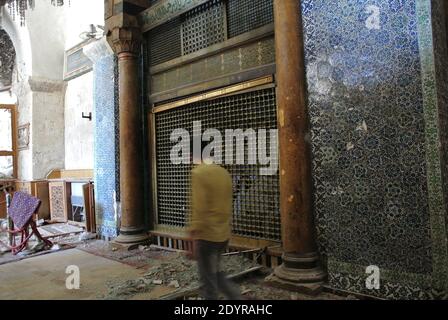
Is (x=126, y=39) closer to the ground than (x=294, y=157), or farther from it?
farther from it

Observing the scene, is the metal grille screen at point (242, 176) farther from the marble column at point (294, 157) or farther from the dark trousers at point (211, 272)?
the dark trousers at point (211, 272)

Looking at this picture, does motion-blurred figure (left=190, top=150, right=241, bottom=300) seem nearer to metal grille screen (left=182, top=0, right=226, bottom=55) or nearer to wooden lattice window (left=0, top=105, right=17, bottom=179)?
metal grille screen (left=182, top=0, right=226, bottom=55)

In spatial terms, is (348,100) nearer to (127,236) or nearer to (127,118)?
(127,118)

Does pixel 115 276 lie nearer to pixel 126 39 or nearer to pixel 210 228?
pixel 210 228

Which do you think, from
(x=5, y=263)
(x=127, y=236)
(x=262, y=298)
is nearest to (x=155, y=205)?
(x=127, y=236)

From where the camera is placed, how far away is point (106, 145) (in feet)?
20.9

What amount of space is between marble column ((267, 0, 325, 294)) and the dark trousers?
915 mm

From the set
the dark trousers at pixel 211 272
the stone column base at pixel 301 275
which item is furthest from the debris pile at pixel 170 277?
the dark trousers at pixel 211 272

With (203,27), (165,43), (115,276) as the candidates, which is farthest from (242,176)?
(165,43)

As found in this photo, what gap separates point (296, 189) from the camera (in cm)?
348

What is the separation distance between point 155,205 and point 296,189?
315 cm

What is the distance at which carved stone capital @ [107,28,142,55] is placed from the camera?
5793 mm

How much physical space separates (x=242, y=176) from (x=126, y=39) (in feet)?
10.4

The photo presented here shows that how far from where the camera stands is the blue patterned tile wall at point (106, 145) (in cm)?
622
